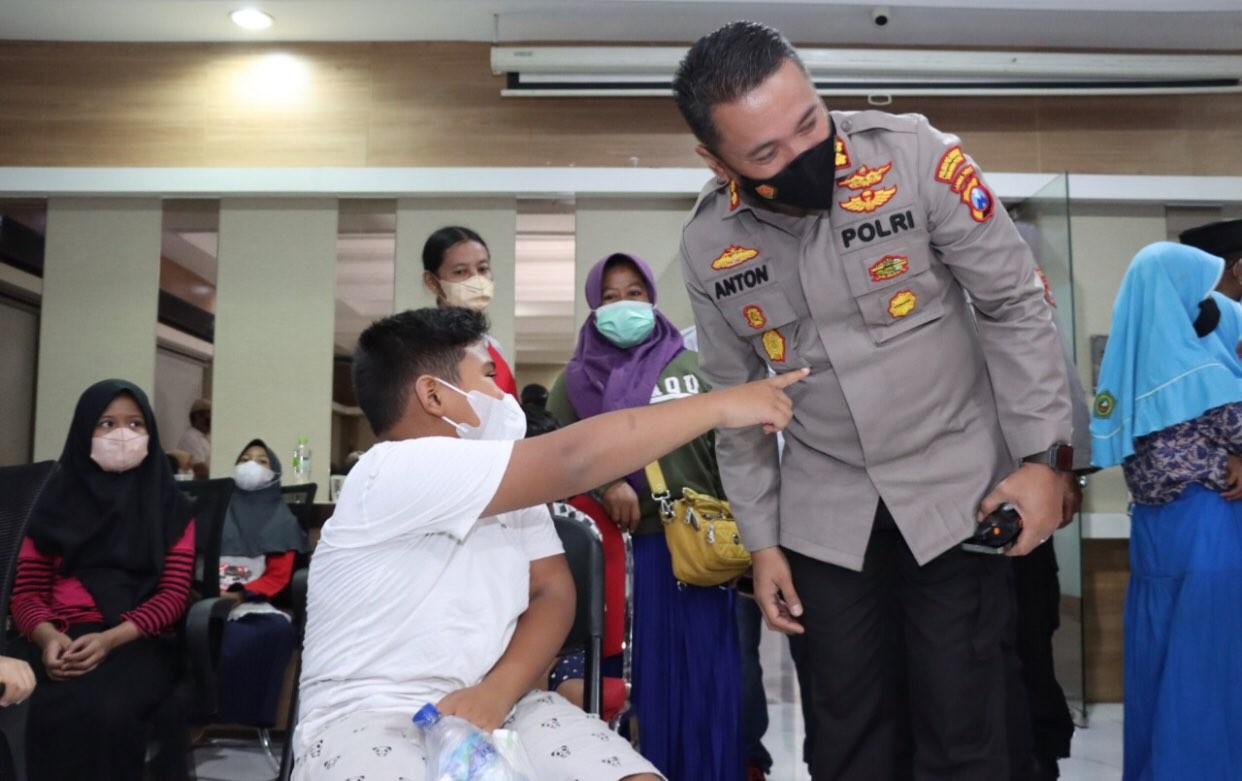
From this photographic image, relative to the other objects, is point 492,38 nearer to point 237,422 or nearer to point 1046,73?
point 237,422

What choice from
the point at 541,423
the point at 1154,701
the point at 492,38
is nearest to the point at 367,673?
the point at 541,423

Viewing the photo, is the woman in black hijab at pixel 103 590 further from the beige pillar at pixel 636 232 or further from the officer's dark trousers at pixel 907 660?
the beige pillar at pixel 636 232

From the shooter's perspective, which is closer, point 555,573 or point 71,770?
point 555,573

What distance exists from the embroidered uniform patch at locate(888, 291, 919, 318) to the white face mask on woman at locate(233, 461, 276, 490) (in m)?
3.00

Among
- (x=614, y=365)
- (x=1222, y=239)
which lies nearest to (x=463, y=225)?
(x=614, y=365)

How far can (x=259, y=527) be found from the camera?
141 inches

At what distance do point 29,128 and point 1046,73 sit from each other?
502cm

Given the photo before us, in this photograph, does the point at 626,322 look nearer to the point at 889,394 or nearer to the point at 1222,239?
the point at 889,394

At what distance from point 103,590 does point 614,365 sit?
57.6 inches

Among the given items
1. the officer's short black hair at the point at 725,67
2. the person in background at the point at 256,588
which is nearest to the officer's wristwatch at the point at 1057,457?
the officer's short black hair at the point at 725,67

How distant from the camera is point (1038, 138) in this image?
478 cm

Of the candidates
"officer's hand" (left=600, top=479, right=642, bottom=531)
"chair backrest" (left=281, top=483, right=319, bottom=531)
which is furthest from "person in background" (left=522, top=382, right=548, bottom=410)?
"officer's hand" (left=600, top=479, right=642, bottom=531)

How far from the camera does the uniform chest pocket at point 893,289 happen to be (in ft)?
4.41

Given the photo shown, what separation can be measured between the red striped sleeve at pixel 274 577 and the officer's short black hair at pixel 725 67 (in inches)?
110
